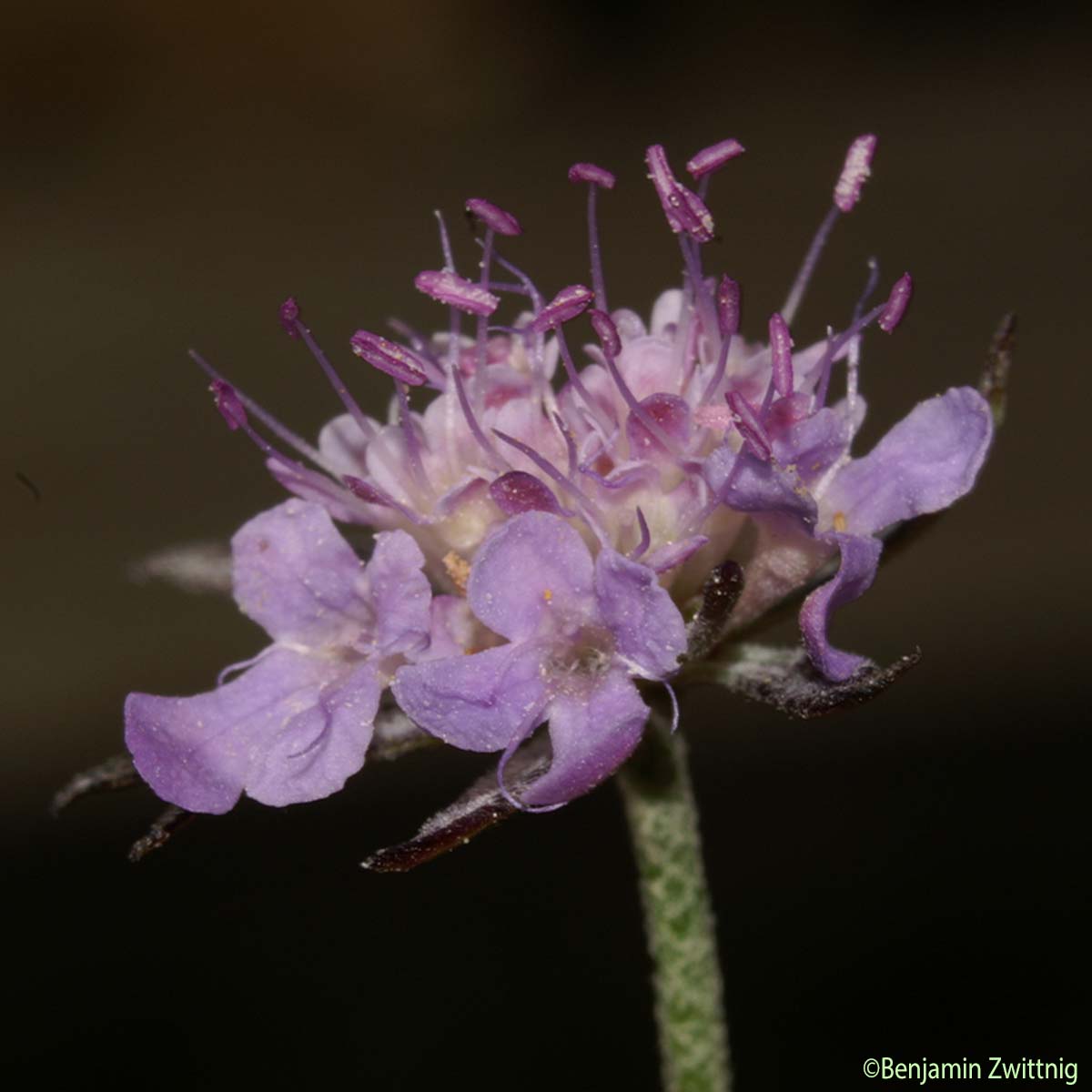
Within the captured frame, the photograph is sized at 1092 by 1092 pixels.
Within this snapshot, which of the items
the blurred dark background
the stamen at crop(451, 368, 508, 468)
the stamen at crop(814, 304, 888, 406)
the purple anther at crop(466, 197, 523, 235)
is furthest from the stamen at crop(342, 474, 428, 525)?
the blurred dark background

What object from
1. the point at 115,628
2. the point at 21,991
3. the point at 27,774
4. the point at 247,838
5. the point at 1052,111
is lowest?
the point at 21,991

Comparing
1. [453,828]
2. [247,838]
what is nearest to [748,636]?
[453,828]

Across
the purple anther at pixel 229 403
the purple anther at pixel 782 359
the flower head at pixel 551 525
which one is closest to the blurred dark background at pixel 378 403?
the flower head at pixel 551 525

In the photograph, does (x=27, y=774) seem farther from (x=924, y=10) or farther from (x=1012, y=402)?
(x=924, y=10)

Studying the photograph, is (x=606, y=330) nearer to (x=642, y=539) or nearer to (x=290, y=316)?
(x=642, y=539)

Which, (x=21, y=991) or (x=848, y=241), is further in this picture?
(x=848, y=241)

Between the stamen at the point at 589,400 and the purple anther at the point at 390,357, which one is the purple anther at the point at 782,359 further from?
the purple anther at the point at 390,357
